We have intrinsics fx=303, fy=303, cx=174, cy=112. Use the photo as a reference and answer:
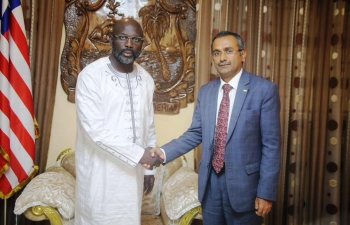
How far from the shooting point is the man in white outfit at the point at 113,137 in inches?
67.9

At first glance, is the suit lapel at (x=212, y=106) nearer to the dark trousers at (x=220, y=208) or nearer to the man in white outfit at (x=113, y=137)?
the dark trousers at (x=220, y=208)

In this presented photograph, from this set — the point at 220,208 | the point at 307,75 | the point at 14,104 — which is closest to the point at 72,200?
the point at 14,104

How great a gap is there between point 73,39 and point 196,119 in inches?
60.5

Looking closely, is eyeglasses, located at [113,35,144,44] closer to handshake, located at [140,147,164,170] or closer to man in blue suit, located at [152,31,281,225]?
man in blue suit, located at [152,31,281,225]

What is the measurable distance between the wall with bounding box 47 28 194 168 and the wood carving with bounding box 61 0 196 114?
73 mm

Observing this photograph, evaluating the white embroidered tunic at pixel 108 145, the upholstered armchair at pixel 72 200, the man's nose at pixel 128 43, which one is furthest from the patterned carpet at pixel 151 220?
the man's nose at pixel 128 43

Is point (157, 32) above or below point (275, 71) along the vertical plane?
above

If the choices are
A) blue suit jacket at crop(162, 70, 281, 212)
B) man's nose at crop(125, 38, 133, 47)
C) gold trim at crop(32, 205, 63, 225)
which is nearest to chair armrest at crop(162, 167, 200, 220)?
blue suit jacket at crop(162, 70, 281, 212)

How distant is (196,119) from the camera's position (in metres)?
1.99

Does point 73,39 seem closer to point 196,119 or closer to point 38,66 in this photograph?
point 38,66

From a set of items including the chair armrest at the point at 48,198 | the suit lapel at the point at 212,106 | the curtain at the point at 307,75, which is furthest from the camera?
the curtain at the point at 307,75

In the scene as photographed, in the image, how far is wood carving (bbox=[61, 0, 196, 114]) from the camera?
281cm

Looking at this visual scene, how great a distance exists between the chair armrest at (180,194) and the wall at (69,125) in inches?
18.9

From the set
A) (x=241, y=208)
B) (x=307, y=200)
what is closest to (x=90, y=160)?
(x=241, y=208)
